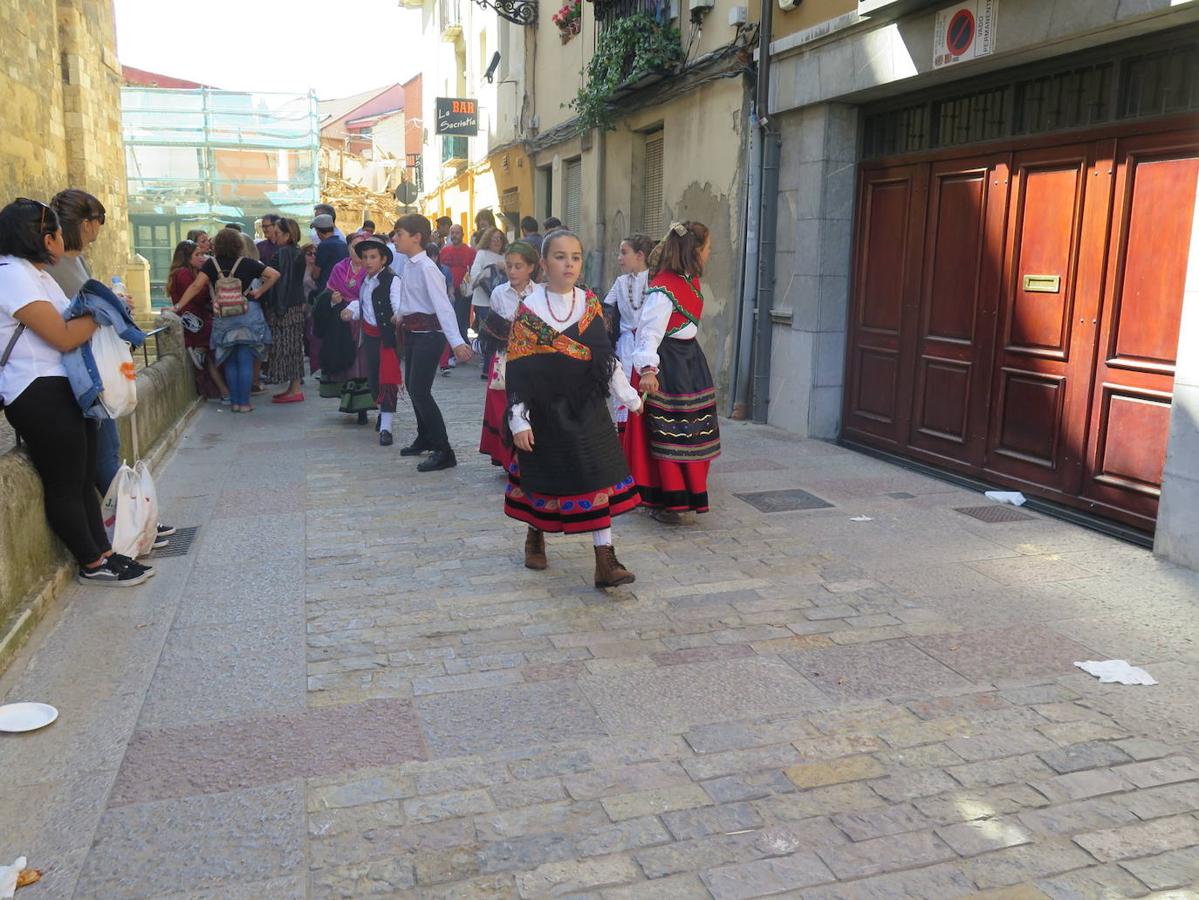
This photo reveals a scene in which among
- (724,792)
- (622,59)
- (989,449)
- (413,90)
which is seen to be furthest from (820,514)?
(413,90)

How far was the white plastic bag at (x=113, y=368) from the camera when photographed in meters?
4.43

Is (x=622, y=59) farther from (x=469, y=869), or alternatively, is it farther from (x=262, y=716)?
(x=469, y=869)

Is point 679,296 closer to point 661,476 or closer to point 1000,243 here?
point 661,476

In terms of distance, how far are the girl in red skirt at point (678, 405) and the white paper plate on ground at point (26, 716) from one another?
336cm

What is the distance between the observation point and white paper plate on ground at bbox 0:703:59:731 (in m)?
3.38

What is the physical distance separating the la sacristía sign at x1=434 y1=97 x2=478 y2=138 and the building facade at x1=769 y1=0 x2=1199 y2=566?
12.1 m

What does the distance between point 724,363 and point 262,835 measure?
25.3ft

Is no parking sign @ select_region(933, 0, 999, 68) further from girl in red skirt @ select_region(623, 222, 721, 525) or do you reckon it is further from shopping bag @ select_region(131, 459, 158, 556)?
shopping bag @ select_region(131, 459, 158, 556)

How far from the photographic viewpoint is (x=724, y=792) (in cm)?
303

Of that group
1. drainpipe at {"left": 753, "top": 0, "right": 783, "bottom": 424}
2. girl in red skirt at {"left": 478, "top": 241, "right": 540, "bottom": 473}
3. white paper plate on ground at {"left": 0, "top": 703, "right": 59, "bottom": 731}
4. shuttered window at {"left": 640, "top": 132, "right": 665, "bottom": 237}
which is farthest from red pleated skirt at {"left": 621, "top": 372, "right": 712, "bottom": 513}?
shuttered window at {"left": 640, "top": 132, "right": 665, "bottom": 237}

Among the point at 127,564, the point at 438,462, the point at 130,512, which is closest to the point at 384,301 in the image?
the point at 438,462

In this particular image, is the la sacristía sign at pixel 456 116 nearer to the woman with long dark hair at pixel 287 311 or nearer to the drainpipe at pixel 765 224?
the woman with long dark hair at pixel 287 311

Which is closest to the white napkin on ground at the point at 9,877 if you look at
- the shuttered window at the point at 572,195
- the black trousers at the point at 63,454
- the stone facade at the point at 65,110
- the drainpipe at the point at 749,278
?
the black trousers at the point at 63,454

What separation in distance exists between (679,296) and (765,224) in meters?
3.50
